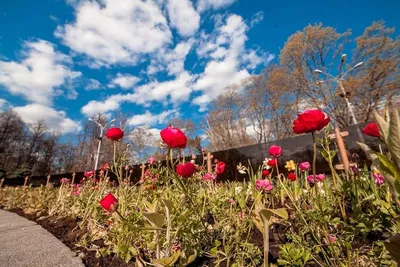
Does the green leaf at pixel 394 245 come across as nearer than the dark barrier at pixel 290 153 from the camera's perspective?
Yes

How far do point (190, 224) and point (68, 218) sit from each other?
2.57 m

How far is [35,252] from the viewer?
1861mm

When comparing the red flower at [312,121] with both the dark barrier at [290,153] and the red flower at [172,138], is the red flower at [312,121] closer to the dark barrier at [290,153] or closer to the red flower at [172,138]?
the red flower at [172,138]

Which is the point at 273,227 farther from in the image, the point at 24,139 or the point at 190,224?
the point at 24,139

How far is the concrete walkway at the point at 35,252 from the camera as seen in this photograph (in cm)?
163

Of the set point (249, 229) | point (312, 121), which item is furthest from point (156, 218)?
point (312, 121)

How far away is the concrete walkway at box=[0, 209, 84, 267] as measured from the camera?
1.63 m

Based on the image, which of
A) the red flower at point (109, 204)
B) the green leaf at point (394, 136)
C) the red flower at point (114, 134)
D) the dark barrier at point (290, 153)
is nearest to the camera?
the green leaf at point (394, 136)

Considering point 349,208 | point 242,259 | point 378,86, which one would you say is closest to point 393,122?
point 242,259

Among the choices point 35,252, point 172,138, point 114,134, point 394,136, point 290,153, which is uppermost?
point 290,153

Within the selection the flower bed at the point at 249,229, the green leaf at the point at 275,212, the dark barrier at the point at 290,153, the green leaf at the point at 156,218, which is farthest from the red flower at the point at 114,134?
the dark barrier at the point at 290,153

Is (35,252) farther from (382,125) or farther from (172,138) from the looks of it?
(382,125)

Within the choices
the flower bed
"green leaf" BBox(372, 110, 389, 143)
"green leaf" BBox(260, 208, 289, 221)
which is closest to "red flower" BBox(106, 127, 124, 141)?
the flower bed

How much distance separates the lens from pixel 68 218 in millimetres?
3219
